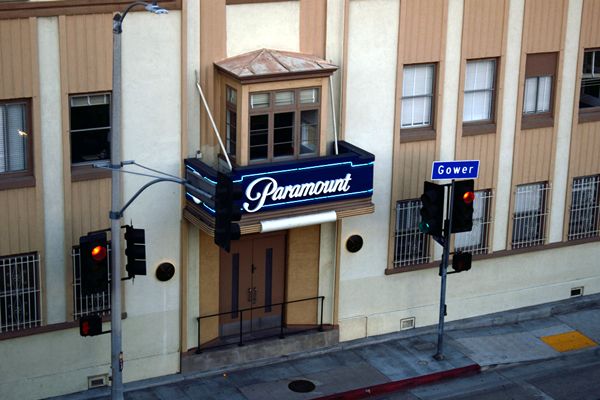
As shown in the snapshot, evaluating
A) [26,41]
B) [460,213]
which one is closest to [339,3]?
[460,213]

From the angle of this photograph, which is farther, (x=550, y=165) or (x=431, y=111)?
(x=550, y=165)

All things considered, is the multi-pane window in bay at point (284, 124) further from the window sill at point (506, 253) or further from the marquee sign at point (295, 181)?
the window sill at point (506, 253)

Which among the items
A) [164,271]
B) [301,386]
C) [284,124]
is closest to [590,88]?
[284,124]

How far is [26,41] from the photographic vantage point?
20.6 m

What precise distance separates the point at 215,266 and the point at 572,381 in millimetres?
8009

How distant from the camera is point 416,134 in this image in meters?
25.5

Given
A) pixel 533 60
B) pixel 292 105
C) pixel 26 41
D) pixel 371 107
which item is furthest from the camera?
pixel 533 60

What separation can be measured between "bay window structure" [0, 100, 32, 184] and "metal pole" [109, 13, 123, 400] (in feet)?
6.68

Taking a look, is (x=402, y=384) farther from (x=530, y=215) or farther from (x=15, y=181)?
(x=15, y=181)

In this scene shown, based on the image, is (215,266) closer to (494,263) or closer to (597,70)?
(494,263)

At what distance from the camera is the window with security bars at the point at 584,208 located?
28078 mm

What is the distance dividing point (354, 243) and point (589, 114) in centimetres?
669

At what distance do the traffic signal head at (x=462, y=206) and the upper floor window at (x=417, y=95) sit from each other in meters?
2.23

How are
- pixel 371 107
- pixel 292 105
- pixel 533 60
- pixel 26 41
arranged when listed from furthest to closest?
pixel 533 60, pixel 371 107, pixel 292 105, pixel 26 41
